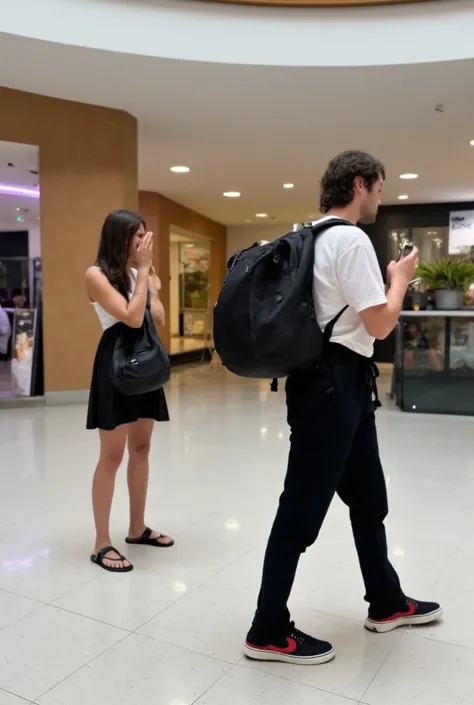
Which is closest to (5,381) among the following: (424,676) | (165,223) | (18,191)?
(18,191)

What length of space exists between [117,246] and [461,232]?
10323 mm

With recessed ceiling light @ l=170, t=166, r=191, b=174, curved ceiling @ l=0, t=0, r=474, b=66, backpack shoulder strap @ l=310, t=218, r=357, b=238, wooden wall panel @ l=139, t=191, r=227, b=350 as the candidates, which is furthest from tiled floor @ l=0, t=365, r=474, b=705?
wooden wall panel @ l=139, t=191, r=227, b=350

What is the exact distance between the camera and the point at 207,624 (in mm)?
2033

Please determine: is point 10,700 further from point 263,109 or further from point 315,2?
point 263,109

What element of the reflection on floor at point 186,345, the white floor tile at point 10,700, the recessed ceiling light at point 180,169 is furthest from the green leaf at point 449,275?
the reflection on floor at point 186,345

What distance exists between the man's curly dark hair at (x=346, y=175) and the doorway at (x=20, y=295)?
5013 mm

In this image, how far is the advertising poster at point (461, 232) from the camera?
11249 mm

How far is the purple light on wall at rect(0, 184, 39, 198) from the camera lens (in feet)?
28.6

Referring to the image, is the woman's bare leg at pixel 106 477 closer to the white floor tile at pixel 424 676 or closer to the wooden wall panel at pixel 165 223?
the white floor tile at pixel 424 676

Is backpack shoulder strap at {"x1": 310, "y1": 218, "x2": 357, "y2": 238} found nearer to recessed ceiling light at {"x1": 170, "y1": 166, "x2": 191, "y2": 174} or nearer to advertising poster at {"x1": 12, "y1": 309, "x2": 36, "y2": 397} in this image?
advertising poster at {"x1": 12, "y1": 309, "x2": 36, "y2": 397}

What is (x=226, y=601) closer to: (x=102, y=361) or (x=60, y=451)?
(x=102, y=361)

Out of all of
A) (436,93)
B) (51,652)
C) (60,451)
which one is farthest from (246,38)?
(51,652)

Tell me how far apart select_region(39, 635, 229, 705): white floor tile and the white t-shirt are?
1.05 metres

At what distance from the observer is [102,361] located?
2406 millimetres
